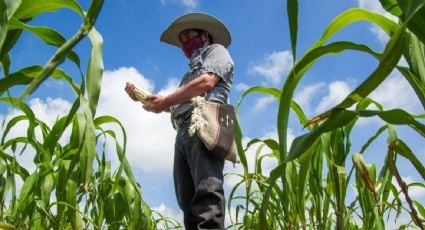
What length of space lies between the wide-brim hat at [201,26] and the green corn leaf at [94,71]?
1.49 meters

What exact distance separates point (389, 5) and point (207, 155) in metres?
1.21

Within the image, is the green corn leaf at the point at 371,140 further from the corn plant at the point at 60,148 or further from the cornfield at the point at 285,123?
the corn plant at the point at 60,148

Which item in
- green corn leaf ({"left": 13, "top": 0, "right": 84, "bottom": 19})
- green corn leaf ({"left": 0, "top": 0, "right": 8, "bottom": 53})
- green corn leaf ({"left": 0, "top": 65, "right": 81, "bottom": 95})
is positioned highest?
green corn leaf ({"left": 13, "top": 0, "right": 84, "bottom": 19})

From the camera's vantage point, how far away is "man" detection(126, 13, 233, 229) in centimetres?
168

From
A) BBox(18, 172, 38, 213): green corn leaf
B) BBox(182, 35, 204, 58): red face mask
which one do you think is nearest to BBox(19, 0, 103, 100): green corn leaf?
BBox(18, 172, 38, 213): green corn leaf

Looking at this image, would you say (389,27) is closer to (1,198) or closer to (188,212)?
(1,198)

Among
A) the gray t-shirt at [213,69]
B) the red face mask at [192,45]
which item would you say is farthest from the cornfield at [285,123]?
the red face mask at [192,45]

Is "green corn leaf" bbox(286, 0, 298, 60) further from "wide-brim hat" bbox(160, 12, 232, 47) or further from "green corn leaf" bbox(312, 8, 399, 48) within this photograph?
"wide-brim hat" bbox(160, 12, 232, 47)

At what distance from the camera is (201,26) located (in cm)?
203

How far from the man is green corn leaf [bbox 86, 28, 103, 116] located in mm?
1165

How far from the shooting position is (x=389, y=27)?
1.98 feet

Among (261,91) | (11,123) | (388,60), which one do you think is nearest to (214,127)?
(261,91)

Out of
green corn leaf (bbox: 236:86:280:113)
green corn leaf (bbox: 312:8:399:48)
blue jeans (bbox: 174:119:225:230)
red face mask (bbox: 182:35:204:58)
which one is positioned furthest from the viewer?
red face mask (bbox: 182:35:204:58)

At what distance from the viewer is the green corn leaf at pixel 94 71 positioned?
0.50 metres
